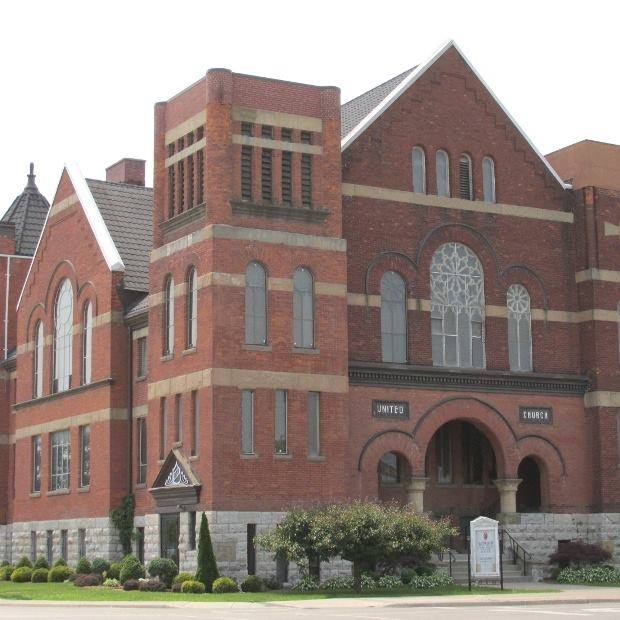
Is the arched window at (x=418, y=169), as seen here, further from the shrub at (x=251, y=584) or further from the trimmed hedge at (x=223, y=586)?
the trimmed hedge at (x=223, y=586)

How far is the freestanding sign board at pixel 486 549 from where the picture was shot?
129 feet

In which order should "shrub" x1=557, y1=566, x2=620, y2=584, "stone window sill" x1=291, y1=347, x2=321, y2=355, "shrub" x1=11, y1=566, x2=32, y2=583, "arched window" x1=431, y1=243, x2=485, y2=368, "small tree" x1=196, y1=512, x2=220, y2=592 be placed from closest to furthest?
"small tree" x1=196, y1=512, x2=220, y2=592, "stone window sill" x1=291, y1=347, x2=321, y2=355, "shrub" x1=557, y1=566, x2=620, y2=584, "arched window" x1=431, y1=243, x2=485, y2=368, "shrub" x1=11, y1=566, x2=32, y2=583

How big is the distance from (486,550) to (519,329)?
453 inches

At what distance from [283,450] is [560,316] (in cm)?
1240

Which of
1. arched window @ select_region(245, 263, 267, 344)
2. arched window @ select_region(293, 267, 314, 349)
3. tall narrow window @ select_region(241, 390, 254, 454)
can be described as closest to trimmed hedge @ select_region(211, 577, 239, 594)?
tall narrow window @ select_region(241, 390, 254, 454)

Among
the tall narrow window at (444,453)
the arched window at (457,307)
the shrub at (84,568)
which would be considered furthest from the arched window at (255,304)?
the shrub at (84,568)

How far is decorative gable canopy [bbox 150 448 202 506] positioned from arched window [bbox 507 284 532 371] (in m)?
12.4

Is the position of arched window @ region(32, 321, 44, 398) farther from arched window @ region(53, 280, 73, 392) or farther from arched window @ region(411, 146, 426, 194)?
arched window @ region(411, 146, 426, 194)

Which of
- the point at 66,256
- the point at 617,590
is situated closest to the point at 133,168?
the point at 66,256

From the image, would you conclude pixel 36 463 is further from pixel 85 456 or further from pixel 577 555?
pixel 577 555

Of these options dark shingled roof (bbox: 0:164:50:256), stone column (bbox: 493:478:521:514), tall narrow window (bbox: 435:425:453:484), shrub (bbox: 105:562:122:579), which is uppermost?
dark shingled roof (bbox: 0:164:50:256)

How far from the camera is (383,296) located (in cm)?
4656

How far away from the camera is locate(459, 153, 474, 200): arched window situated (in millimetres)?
48969

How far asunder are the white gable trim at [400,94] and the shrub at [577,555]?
13.2m
